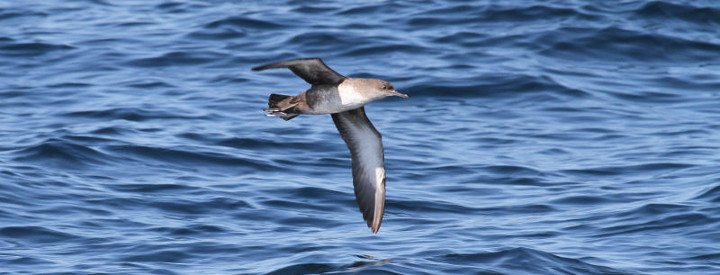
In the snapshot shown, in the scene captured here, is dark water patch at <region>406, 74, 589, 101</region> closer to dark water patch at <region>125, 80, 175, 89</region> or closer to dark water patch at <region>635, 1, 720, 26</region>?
dark water patch at <region>125, 80, 175, 89</region>

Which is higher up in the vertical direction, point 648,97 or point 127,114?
point 127,114

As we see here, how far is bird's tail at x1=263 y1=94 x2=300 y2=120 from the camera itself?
29.5ft

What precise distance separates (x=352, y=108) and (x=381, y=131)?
4.31 meters

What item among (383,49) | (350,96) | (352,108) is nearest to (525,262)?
(352,108)

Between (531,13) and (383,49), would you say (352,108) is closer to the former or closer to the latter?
(383,49)

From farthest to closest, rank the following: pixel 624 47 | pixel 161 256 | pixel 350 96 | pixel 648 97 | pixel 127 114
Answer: pixel 624 47
pixel 648 97
pixel 127 114
pixel 161 256
pixel 350 96

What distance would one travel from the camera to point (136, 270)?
966 centimetres

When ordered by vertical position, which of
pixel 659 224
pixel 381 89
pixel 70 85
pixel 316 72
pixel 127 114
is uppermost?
pixel 316 72

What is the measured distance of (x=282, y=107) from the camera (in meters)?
9.05

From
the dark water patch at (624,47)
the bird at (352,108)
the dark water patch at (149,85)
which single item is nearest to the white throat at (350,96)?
the bird at (352,108)

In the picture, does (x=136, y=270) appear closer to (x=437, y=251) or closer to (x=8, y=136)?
(x=437, y=251)

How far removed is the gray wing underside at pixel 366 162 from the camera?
400 inches

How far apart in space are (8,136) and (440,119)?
3.93m

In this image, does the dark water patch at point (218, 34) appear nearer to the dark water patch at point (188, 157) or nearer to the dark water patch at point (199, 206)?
the dark water patch at point (188, 157)
